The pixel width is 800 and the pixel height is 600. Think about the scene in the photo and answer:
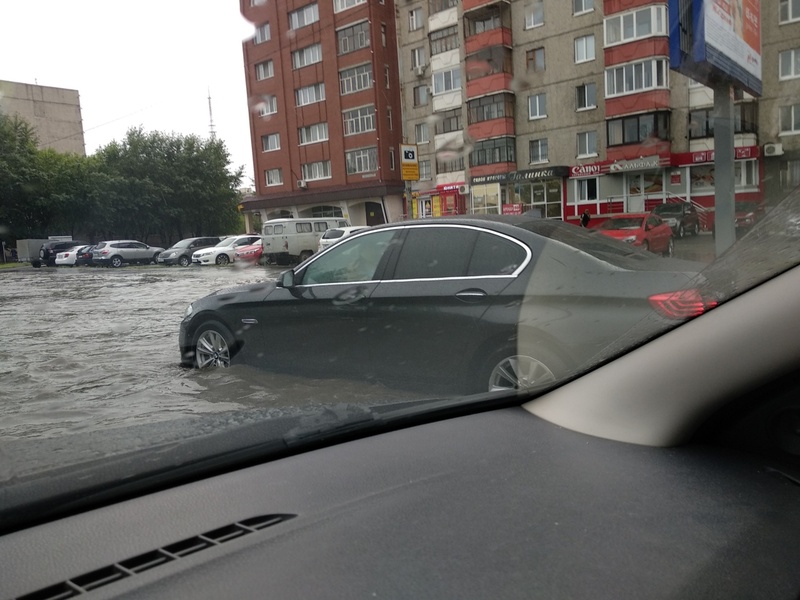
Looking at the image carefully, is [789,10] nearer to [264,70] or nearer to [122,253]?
[264,70]

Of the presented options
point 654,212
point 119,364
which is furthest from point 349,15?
point 119,364

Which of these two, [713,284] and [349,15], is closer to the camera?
[713,284]

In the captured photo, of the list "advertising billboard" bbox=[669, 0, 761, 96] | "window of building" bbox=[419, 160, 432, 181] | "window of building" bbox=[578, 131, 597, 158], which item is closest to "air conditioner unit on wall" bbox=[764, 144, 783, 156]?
"advertising billboard" bbox=[669, 0, 761, 96]

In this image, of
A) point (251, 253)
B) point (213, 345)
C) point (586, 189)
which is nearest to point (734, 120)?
point (586, 189)

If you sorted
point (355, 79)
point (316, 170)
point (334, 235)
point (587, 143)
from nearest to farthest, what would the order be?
point (587, 143)
point (355, 79)
point (334, 235)
point (316, 170)

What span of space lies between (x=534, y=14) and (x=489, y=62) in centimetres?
41

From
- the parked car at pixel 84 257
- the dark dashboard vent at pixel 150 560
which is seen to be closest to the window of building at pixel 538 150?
the parked car at pixel 84 257

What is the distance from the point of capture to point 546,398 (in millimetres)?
2178

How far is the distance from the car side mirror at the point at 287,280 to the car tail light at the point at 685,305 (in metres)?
2.62

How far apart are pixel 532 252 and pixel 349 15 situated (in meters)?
2.16

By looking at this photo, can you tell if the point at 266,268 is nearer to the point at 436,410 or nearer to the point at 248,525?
the point at 436,410

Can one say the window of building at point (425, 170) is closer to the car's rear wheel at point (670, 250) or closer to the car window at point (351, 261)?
the car window at point (351, 261)

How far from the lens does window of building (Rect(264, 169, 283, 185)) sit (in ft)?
15.1

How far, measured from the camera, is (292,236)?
5.58m
